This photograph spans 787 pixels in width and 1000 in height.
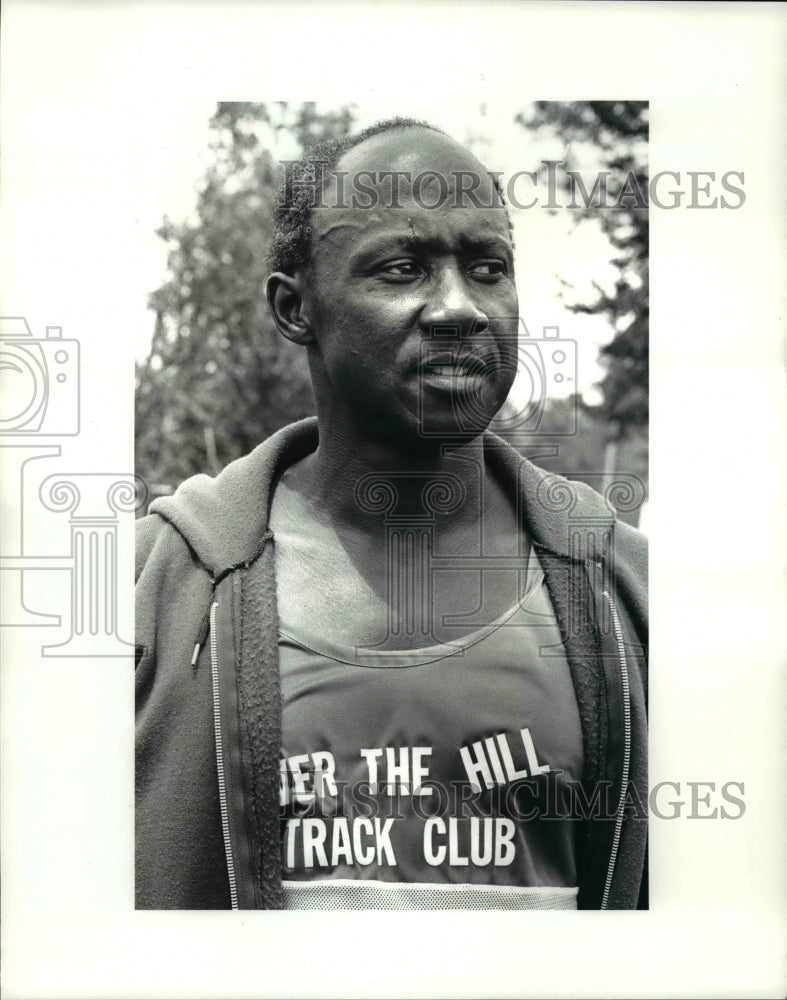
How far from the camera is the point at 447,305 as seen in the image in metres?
2.82

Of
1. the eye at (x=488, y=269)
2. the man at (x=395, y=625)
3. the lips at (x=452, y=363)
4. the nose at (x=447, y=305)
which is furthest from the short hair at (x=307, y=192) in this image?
the lips at (x=452, y=363)

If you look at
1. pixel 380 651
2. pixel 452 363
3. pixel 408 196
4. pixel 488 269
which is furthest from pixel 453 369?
pixel 380 651

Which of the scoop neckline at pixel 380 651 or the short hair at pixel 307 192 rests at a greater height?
the short hair at pixel 307 192

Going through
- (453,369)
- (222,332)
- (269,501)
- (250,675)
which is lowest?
(250,675)

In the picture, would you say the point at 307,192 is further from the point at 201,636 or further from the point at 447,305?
the point at 201,636

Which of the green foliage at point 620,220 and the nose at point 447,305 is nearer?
the nose at point 447,305

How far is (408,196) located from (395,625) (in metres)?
1.02

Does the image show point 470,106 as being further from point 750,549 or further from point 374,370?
point 750,549

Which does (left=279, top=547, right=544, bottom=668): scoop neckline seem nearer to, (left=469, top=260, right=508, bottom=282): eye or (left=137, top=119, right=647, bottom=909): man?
(left=137, top=119, right=647, bottom=909): man

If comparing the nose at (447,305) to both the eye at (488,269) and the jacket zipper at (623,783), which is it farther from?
the jacket zipper at (623,783)

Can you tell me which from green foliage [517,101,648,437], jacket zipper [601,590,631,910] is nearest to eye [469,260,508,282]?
green foliage [517,101,648,437]

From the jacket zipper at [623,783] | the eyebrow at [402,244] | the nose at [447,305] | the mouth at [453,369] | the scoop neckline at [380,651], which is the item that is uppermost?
the eyebrow at [402,244]

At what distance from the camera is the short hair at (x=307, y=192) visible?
2891 millimetres

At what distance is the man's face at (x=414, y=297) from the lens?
2.83m
